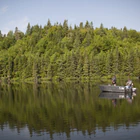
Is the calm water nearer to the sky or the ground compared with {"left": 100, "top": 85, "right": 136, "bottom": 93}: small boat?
nearer to the ground

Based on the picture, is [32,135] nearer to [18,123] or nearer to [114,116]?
[18,123]

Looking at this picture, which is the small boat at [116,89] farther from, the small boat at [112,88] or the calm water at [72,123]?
the calm water at [72,123]

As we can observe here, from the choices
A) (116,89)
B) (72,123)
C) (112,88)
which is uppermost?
(112,88)

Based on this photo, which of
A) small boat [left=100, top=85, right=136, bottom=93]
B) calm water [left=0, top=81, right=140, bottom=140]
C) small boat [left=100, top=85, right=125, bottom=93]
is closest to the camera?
calm water [left=0, top=81, right=140, bottom=140]

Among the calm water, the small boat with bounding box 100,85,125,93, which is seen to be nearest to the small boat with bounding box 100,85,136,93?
the small boat with bounding box 100,85,125,93

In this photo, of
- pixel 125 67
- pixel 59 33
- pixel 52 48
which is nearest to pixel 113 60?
pixel 125 67

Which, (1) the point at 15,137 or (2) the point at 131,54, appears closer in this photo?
(1) the point at 15,137

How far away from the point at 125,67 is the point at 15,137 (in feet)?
313

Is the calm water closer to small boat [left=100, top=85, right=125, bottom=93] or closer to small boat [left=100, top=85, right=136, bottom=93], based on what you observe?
small boat [left=100, top=85, right=136, bottom=93]

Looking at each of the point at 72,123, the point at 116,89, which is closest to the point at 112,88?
the point at 116,89

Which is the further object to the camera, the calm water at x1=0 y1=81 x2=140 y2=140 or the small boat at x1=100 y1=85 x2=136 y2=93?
the small boat at x1=100 y1=85 x2=136 y2=93

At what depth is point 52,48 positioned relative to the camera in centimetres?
16600

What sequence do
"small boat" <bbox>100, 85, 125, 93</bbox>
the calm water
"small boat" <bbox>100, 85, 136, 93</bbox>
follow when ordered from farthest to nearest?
1. "small boat" <bbox>100, 85, 125, 93</bbox>
2. "small boat" <bbox>100, 85, 136, 93</bbox>
3. the calm water

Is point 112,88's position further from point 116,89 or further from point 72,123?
point 72,123
